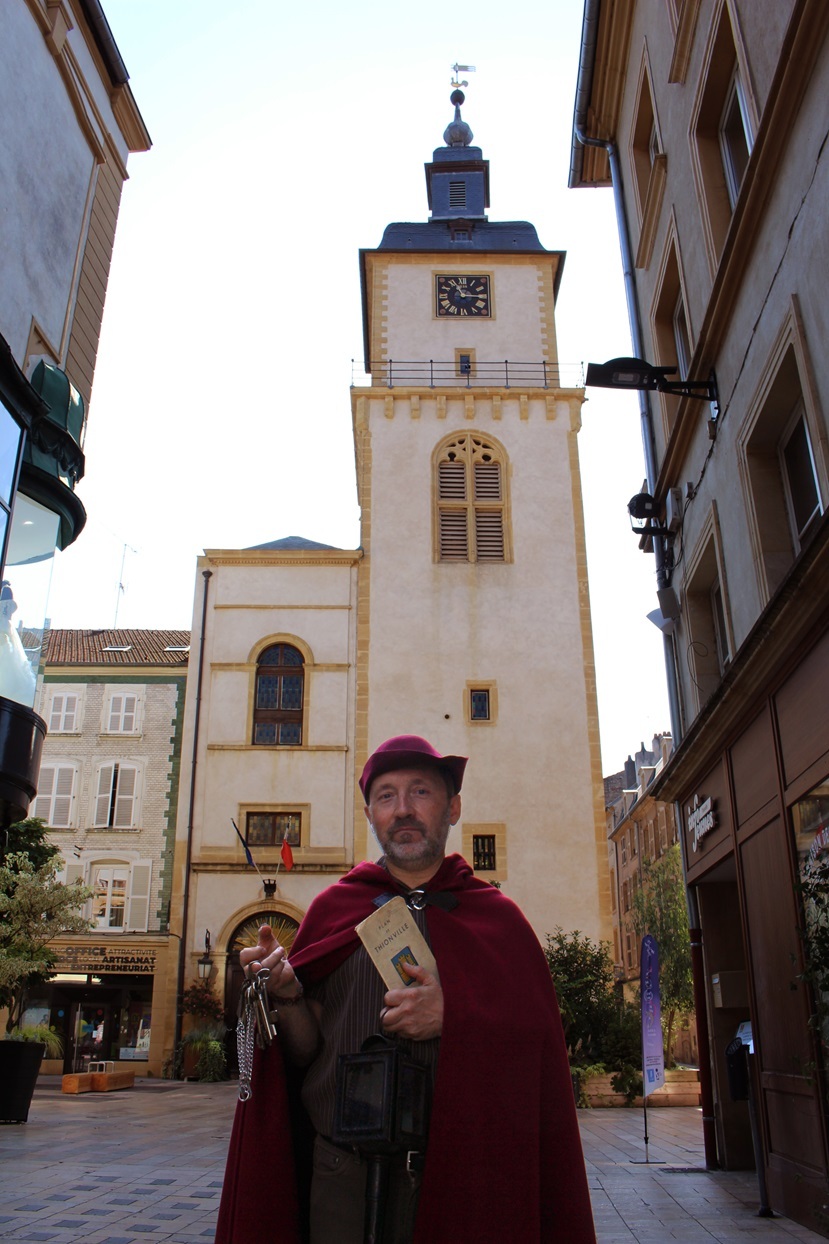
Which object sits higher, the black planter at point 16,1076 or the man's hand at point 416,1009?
the man's hand at point 416,1009

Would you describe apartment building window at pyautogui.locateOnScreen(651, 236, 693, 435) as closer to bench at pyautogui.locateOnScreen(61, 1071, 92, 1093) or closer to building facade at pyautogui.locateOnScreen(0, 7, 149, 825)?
building facade at pyautogui.locateOnScreen(0, 7, 149, 825)

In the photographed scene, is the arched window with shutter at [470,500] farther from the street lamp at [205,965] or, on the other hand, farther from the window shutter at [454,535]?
the street lamp at [205,965]

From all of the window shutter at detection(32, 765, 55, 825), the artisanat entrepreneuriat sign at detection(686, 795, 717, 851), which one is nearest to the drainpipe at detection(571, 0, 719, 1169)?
the artisanat entrepreneuriat sign at detection(686, 795, 717, 851)

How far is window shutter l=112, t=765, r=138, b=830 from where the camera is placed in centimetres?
2691

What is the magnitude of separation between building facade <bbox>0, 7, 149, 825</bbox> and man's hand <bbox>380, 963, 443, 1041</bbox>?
688 centimetres

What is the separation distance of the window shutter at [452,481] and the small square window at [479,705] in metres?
5.84

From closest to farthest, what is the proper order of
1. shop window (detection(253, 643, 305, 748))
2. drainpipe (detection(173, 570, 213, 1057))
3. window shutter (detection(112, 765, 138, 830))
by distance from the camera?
drainpipe (detection(173, 570, 213, 1057)), shop window (detection(253, 643, 305, 748)), window shutter (detection(112, 765, 138, 830))

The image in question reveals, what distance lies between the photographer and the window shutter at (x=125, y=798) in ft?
88.3

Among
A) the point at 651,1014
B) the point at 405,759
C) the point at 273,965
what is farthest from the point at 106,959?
the point at 273,965

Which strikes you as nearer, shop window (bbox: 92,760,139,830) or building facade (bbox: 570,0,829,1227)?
building facade (bbox: 570,0,829,1227)

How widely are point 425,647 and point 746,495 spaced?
1903 cm

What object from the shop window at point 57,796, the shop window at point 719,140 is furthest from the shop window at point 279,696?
the shop window at point 719,140

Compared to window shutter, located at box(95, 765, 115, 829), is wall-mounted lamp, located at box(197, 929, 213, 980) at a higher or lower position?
lower

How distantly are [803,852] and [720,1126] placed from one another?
399cm
